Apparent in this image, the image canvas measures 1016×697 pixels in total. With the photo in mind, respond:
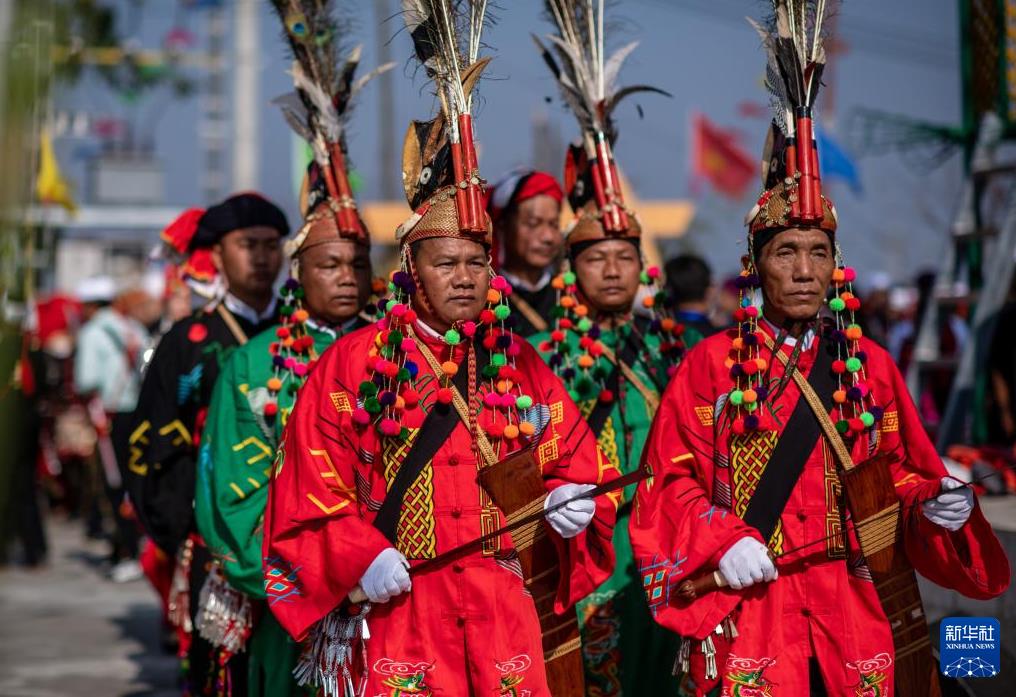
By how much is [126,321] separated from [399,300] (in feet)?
30.0

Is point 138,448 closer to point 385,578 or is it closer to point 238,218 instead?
point 238,218

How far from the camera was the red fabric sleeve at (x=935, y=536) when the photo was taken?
11.8 feet

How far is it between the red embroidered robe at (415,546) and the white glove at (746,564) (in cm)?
44

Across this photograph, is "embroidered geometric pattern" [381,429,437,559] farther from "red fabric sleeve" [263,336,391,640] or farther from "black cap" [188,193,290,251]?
"black cap" [188,193,290,251]

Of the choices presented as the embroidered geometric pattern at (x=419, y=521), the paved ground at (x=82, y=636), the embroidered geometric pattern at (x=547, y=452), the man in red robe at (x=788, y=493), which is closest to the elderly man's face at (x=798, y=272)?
the man in red robe at (x=788, y=493)

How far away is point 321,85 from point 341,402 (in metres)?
2.03

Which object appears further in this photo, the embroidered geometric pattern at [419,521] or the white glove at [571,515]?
the embroidered geometric pattern at [419,521]

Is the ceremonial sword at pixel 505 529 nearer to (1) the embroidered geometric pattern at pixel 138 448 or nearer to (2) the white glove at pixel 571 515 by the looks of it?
(2) the white glove at pixel 571 515

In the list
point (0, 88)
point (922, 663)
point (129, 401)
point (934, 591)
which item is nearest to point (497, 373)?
point (922, 663)

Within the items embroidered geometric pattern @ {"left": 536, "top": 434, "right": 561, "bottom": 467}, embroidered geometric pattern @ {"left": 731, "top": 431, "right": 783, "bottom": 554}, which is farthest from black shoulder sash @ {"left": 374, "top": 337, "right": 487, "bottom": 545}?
embroidered geometric pattern @ {"left": 731, "top": 431, "right": 783, "bottom": 554}

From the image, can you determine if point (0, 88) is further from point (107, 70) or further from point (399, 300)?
point (107, 70)

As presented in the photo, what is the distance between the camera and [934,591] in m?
5.38

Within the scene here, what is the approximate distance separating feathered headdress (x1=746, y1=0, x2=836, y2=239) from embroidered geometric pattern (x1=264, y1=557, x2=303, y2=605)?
1.66m

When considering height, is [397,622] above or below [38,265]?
below
